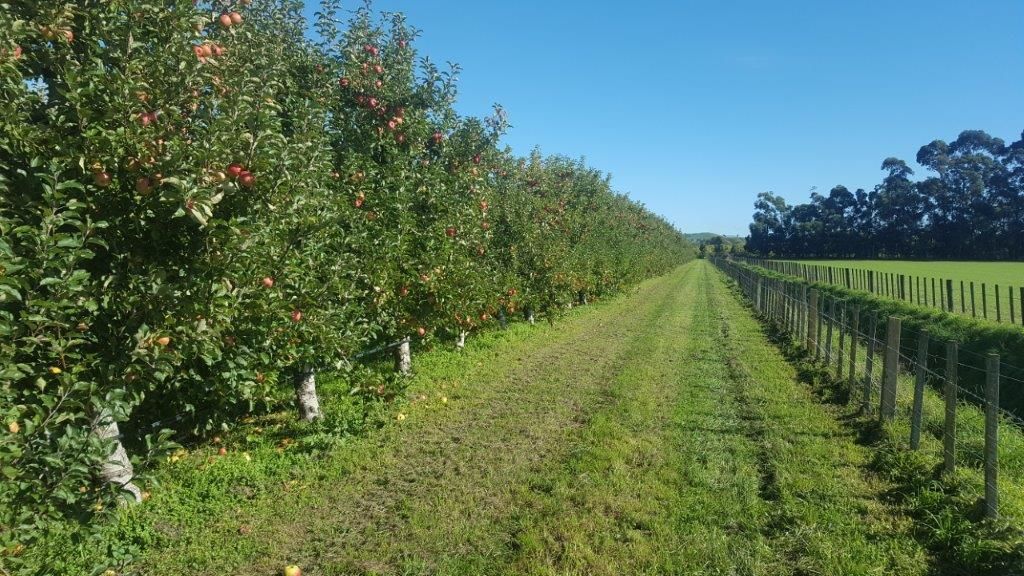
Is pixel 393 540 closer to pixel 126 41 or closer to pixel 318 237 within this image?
pixel 318 237

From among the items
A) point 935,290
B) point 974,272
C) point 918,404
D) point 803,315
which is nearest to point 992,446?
point 918,404

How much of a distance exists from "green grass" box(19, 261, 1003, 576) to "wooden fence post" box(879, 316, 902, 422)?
0.49 metres

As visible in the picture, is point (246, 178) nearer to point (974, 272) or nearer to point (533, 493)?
point (533, 493)

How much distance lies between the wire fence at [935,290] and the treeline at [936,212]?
1597 inches

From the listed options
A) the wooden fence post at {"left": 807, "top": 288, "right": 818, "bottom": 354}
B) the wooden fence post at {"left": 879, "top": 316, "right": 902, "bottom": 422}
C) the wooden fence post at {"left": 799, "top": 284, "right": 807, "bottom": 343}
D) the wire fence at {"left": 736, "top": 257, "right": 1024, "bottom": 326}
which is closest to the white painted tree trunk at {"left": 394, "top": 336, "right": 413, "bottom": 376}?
the wooden fence post at {"left": 879, "top": 316, "right": 902, "bottom": 422}

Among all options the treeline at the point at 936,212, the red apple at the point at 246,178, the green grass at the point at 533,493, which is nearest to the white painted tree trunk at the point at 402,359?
the green grass at the point at 533,493

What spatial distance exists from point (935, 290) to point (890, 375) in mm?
23570

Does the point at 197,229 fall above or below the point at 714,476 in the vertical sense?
above

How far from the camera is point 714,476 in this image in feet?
19.6

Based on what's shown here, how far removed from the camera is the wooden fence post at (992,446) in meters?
4.73

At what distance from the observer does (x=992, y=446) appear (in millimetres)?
4820

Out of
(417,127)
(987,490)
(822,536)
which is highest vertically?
(417,127)

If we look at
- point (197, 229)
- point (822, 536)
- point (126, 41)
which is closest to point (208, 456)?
point (197, 229)

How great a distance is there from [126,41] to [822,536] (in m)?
6.80
